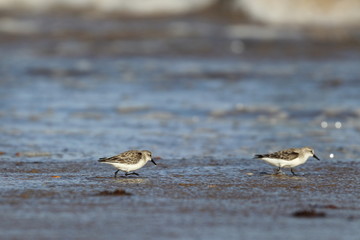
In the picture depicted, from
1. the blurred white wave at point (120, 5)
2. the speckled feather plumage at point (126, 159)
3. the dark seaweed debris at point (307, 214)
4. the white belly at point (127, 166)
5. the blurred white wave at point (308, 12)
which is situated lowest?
the dark seaweed debris at point (307, 214)

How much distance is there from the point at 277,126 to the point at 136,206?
6.30 metres

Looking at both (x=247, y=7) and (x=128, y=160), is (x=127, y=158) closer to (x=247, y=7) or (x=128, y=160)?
(x=128, y=160)

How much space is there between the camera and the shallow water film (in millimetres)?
6613

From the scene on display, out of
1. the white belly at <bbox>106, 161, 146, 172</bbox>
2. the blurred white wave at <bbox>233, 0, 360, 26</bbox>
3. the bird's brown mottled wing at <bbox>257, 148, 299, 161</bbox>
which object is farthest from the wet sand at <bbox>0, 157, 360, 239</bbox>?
the blurred white wave at <bbox>233, 0, 360, 26</bbox>

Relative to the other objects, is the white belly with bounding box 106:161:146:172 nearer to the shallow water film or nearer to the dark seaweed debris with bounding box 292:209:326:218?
the shallow water film

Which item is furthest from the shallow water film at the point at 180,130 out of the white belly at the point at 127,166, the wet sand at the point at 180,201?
the white belly at the point at 127,166

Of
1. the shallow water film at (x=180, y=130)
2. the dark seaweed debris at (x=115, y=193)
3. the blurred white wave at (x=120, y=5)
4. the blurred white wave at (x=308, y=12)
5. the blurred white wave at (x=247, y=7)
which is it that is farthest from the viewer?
the blurred white wave at (x=120, y=5)

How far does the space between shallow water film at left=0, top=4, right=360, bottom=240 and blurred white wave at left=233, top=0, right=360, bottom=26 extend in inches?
83.5

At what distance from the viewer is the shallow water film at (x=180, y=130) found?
6.61 meters

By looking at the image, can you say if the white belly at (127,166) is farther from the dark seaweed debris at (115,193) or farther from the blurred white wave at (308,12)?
the blurred white wave at (308,12)

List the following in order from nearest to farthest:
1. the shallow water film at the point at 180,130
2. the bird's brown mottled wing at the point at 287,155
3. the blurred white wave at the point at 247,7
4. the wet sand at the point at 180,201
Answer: the wet sand at the point at 180,201 < the shallow water film at the point at 180,130 < the bird's brown mottled wing at the point at 287,155 < the blurred white wave at the point at 247,7

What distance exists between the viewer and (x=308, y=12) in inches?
1187

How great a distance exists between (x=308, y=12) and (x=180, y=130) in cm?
1881

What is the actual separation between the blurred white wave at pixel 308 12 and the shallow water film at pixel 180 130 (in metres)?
2.12
